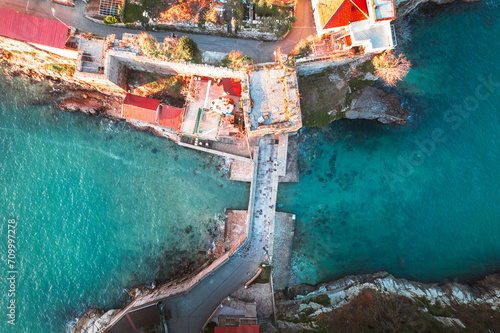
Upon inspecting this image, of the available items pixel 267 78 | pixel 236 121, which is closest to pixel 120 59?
pixel 236 121

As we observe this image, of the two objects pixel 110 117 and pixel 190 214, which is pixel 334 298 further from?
pixel 110 117

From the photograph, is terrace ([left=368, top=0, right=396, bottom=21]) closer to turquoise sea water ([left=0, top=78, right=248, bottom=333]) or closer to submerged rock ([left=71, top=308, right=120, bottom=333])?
turquoise sea water ([left=0, top=78, right=248, bottom=333])

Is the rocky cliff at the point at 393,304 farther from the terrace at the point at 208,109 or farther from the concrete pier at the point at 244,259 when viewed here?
the terrace at the point at 208,109

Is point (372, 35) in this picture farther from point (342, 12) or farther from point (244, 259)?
point (244, 259)

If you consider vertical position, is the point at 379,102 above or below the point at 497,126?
above

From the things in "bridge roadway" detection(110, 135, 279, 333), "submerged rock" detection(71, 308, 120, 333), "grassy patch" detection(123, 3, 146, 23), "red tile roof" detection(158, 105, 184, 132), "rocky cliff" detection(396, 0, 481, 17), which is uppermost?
"rocky cliff" detection(396, 0, 481, 17)

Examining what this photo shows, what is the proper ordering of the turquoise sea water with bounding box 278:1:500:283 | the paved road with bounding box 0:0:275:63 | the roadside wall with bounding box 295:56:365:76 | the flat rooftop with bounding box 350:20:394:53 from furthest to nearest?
the turquoise sea water with bounding box 278:1:500:283
the roadside wall with bounding box 295:56:365:76
the paved road with bounding box 0:0:275:63
the flat rooftop with bounding box 350:20:394:53

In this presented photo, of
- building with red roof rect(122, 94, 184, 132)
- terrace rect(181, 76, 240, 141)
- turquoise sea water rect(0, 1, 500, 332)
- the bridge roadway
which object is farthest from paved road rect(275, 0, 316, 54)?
building with red roof rect(122, 94, 184, 132)
